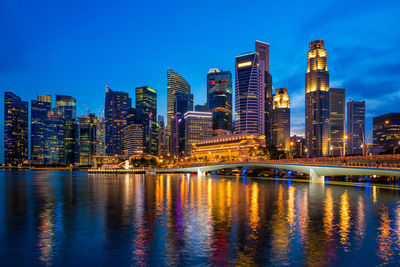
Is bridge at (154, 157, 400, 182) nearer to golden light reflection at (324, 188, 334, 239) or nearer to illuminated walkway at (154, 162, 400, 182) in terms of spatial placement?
illuminated walkway at (154, 162, 400, 182)

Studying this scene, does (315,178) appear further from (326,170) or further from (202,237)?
(202,237)

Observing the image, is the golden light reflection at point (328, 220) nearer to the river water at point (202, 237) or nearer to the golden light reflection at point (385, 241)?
the river water at point (202, 237)

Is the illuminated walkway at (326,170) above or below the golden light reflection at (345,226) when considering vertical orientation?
above

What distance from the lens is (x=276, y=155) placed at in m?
187

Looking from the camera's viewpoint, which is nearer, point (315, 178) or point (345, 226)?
point (345, 226)

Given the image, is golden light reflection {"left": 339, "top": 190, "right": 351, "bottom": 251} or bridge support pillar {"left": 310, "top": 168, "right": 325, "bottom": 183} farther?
bridge support pillar {"left": 310, "top": 168, "right": 325, "bottom": 183}

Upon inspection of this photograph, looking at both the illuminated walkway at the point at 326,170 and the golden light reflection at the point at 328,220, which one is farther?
the illuminated walkway at the point at 326,170

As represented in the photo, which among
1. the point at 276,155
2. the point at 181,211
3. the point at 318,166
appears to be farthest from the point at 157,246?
the point at 276,155

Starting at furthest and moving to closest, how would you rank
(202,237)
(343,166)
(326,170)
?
(326,170) → (343,166) → (202,237)

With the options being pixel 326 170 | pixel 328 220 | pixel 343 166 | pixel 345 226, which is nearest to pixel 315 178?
pixel 326 170

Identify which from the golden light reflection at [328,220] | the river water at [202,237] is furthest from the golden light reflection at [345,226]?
the golden light reflection at [328,220]

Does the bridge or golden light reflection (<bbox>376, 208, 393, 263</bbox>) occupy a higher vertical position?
the bridge

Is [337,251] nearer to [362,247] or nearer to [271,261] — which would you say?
[362,247]

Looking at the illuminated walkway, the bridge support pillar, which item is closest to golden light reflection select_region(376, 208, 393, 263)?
the illuminated walkway
